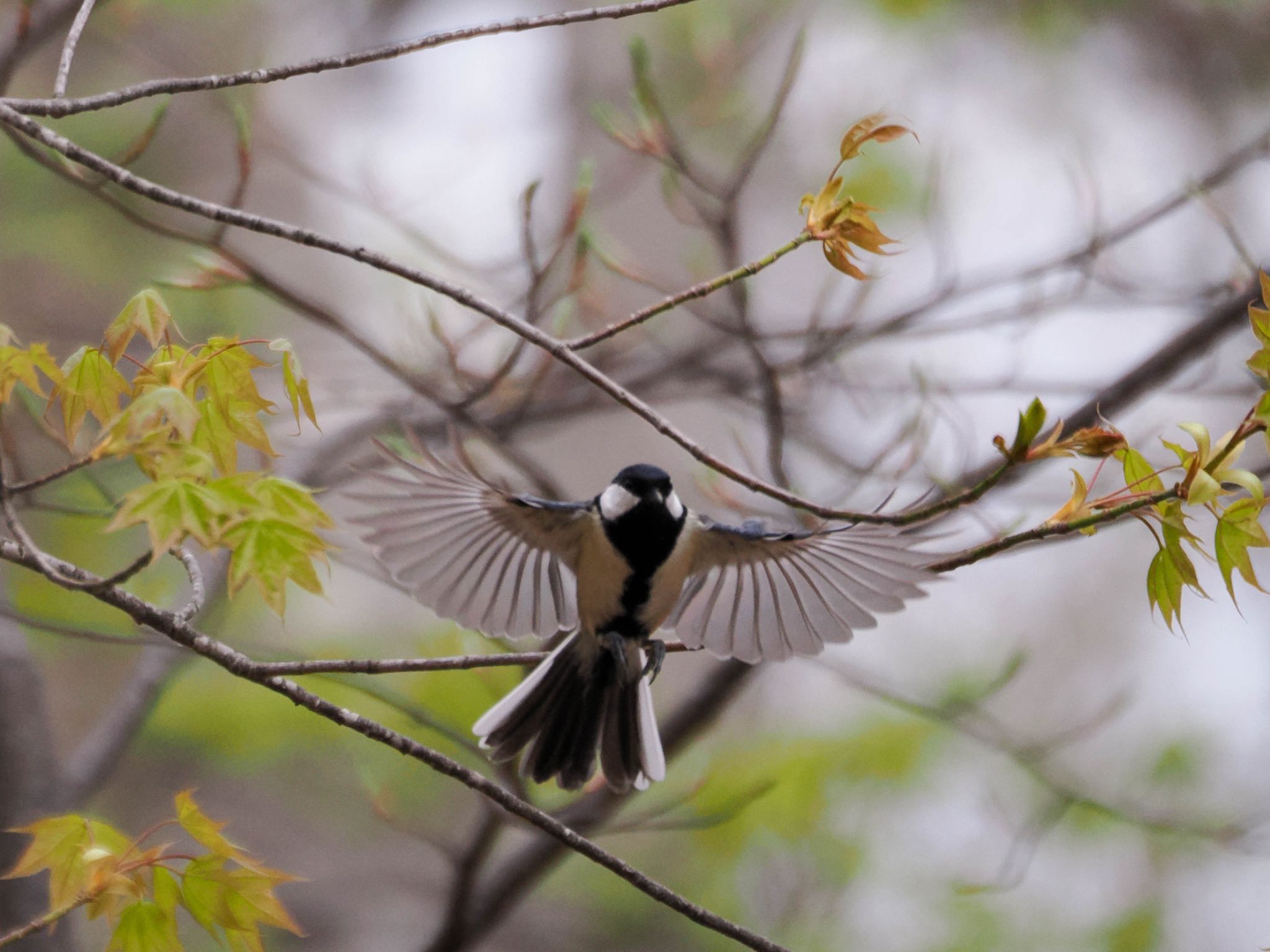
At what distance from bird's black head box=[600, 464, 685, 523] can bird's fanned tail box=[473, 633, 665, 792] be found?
1.03 feet

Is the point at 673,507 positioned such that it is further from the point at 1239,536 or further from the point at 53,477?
the point at 53,477

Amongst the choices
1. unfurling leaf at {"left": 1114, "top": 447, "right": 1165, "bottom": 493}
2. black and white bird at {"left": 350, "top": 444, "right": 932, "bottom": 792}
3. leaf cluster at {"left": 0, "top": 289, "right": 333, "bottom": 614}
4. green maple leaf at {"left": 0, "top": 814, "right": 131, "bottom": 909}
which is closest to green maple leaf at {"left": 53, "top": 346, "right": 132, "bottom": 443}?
leaf cluster at {"left": 0, "top": 289, "right": 333, "bottom": 614}

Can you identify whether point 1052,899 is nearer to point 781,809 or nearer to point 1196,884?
point 1196,884

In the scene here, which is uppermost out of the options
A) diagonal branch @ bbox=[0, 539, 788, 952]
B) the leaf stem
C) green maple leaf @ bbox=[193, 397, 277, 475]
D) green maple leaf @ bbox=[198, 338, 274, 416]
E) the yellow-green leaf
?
green maple leaf @ bbox=[198, 338, 274, 416]

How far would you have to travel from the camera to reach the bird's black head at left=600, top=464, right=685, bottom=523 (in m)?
1.99

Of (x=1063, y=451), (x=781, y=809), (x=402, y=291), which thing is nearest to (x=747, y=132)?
(x=402, y=291)

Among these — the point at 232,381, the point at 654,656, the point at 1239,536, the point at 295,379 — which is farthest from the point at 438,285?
the point at 654,656

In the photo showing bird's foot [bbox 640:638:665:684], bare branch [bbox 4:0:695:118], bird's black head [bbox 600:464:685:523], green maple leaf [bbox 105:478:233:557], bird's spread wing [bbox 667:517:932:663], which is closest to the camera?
green maple leaf [bbox 105:478:233:557]

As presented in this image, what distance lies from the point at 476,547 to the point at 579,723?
16.4 inches

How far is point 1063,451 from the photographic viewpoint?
1.22 m

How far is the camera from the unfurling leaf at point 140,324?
4.32 ft

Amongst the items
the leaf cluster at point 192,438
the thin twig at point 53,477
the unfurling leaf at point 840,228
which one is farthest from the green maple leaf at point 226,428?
the unfurling leaf at point 840,228

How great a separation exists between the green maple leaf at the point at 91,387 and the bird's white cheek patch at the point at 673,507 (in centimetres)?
96

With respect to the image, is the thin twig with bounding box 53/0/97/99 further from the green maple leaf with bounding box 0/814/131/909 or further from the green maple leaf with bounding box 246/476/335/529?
the green maple leaf with bounding box 0/814/131/909
